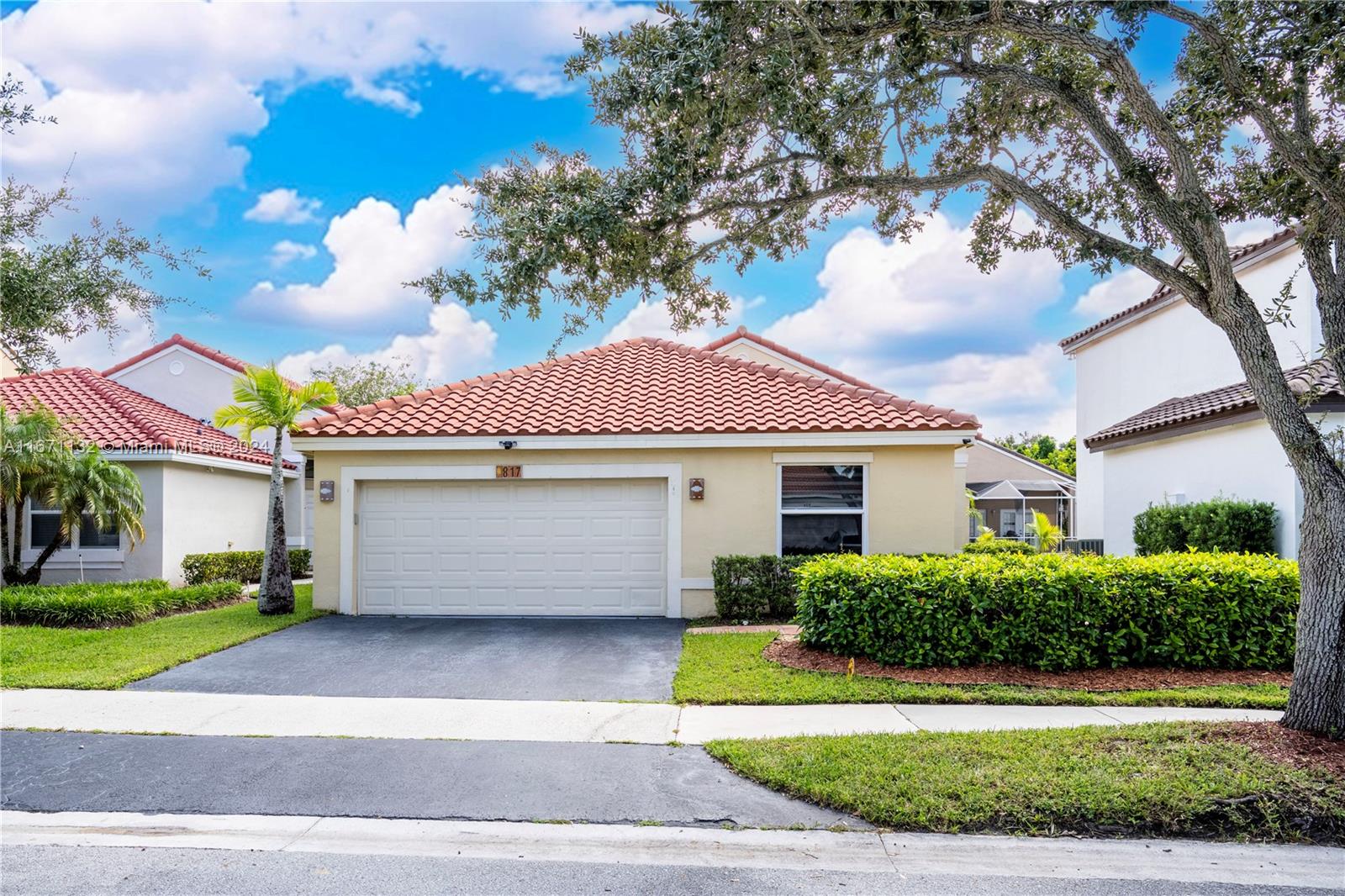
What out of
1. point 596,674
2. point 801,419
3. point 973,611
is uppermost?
point 801,419

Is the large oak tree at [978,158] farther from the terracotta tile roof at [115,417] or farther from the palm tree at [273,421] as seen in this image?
the terracotta tile roof at [115,417]

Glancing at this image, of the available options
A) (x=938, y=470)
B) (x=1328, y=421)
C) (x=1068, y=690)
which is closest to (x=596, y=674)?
(x=1068, y=690)

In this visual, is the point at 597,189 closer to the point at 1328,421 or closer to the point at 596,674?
the point at 596,674

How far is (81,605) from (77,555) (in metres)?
4.51

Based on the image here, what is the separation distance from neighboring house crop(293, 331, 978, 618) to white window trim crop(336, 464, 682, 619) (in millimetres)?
26

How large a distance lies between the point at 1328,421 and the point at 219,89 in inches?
617

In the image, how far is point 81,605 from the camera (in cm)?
1161

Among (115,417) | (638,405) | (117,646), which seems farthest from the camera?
(115,417)

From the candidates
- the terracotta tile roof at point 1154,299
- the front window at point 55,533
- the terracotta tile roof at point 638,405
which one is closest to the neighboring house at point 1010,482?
the terracotta tile roof at point 1154,299

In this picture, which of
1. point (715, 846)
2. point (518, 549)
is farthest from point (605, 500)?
point (715, 846)

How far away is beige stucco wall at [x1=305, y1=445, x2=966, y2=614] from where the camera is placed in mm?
12531

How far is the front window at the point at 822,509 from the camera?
1265 centimetres

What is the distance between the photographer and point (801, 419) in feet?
41.5

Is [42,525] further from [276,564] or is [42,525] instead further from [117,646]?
[117,646]
